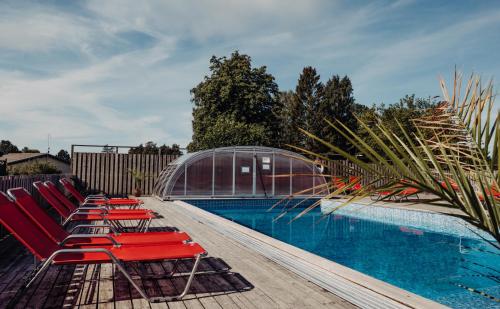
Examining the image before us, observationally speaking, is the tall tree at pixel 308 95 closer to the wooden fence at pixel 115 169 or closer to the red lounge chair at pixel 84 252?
the wooden fence at pixel 115 169

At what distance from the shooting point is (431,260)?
6754mm

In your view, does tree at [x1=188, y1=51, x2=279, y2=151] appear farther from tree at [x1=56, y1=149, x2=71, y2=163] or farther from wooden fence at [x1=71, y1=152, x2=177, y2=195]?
tree at [x1=56, y1=149, x2=71, y2=163]

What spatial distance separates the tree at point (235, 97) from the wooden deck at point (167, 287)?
20.3 m

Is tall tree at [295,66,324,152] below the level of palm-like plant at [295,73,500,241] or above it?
above

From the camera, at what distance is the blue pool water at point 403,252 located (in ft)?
16.8

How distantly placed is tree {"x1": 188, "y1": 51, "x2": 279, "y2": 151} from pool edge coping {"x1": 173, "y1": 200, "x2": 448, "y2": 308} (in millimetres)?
19912

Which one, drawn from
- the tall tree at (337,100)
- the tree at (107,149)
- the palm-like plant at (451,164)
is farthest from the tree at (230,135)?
the palm-like plant at (451,164)

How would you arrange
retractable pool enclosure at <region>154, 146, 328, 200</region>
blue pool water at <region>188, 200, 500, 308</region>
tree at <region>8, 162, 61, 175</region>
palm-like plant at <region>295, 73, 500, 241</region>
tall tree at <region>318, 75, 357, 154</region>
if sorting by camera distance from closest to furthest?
palm-like plant at <region>295, 73, 500, 241</region>, blue pool water at <region>188, 200, 500, 308</region>, tree at <region>8, 162, 61, 175</region>, retractable pool enclosure at <region>154, 146, 328, 200</region>, tall tree at <region>318, 75, 357, 154</region>

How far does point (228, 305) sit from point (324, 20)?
10.1 metres

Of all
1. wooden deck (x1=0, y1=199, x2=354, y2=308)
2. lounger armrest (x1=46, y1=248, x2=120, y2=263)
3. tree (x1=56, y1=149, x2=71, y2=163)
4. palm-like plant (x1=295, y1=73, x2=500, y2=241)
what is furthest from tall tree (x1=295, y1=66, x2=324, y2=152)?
palm-like plant (x1=295, y1=73, x2=500, y2=241)

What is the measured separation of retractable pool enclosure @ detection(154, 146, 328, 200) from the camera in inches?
523

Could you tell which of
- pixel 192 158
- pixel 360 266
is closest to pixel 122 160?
pixel 192 158

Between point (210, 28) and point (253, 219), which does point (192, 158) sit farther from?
point (210, 28)

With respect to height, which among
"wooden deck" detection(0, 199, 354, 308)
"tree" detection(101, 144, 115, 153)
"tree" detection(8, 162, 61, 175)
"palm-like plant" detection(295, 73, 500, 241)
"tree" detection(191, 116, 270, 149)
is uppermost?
"tree" detection(191, 116, 270, 149)
